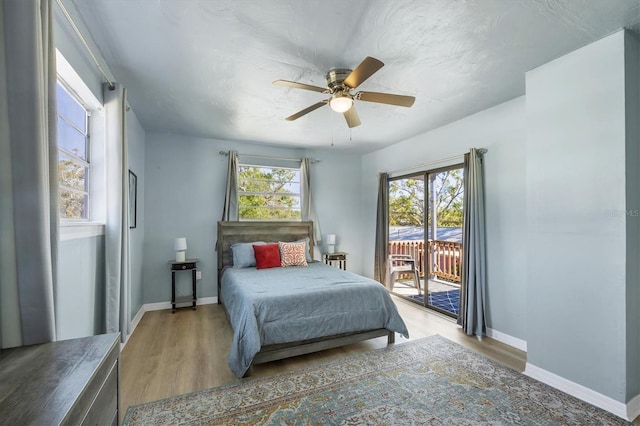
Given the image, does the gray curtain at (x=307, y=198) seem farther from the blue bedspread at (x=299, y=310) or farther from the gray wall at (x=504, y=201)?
the gray wall at (x=504, y=201)

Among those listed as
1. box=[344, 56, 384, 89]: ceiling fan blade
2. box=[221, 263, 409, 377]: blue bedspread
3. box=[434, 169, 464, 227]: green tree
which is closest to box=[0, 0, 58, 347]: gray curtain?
box=[221, 263, 409, 377]: blue bedspread

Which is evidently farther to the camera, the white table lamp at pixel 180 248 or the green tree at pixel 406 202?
the green tree at pixel 406 202

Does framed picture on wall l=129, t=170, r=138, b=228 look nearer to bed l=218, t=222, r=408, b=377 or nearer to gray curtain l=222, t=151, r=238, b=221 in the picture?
gray curtain l=222, t=151, r=238, b=221

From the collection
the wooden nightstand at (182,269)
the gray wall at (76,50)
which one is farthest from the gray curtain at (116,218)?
the wooden nightstand at (182,269)

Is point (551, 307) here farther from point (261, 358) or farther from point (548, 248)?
point (261, 358)

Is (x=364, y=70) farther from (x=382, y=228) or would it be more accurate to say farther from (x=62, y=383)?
(x=382, y=228)

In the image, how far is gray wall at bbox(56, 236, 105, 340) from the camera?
172cm

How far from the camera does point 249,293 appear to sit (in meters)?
2.76

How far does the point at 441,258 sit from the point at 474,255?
2.93 ft

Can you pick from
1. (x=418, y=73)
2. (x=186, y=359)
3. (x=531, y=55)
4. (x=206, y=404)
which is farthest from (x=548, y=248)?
(x=186, y=359)

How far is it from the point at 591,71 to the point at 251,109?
3100 millimetres

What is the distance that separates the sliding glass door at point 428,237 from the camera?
3.99m

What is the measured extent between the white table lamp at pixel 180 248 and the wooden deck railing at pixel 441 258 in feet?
11.6

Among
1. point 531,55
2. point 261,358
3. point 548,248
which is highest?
point 531,55
